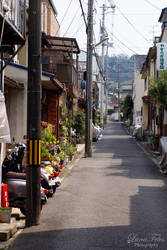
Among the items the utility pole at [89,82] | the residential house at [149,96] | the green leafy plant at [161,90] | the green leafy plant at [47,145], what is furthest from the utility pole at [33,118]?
the residential house at [149,96]

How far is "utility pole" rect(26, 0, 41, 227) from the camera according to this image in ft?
24.7

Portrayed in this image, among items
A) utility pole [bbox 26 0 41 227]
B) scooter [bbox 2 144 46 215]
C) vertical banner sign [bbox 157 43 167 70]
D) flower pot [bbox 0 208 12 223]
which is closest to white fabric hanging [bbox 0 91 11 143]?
A: utility pole [bbox 26 0 41 227]

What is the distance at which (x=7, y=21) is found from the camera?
7.29m

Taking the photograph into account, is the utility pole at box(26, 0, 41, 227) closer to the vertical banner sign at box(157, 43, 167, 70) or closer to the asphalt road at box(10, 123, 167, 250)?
the asphalt road at box(10, 123, 167, 250)

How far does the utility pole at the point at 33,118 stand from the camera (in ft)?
24.7

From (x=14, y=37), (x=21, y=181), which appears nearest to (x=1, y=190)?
(x=21, y=181)

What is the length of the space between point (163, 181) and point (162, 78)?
9145 mm

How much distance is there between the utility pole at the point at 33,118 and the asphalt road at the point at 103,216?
519mm

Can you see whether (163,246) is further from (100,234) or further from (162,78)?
(162,78)

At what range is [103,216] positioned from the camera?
27.4 ft

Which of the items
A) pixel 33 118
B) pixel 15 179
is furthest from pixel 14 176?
pixel 33 118

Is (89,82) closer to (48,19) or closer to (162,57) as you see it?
Answer: (48,19)

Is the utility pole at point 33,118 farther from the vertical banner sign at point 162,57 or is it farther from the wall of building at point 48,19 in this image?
the vertical banner sign at point 162,57

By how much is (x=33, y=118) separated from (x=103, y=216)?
2764 millimetres
